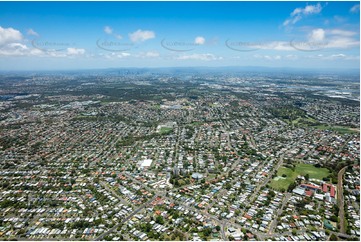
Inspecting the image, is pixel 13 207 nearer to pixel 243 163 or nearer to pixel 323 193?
pixel 243 163

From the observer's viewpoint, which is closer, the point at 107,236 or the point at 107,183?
the point at 107,236

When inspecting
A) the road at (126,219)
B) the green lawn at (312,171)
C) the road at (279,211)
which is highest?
the green lawn at (312,171)

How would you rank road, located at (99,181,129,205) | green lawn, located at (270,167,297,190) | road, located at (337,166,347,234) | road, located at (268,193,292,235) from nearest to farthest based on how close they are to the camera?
road, located at (268,193,292,235) → road, located at (337,166,347,234) → road, located at (99,181,129,205) → green lawn, located at (270,167,297,190)

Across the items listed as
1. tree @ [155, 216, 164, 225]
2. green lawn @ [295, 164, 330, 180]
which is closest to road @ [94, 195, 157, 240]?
tree @ [155, 216, 164, 225]

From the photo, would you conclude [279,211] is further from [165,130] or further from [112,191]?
[165,130]

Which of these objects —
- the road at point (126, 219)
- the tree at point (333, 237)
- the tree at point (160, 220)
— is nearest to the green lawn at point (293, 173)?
the tree at point (333, 237)

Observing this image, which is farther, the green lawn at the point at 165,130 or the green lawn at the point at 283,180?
the green lawn at the point at 165,130

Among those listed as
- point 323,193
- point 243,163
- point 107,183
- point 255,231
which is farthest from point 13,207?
point 323,193

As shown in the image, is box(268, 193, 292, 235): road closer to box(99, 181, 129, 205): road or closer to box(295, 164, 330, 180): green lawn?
box(295, 164, 330, 180): green lawn

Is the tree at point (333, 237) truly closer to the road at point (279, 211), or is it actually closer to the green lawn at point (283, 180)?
the road at point (279, 211)
